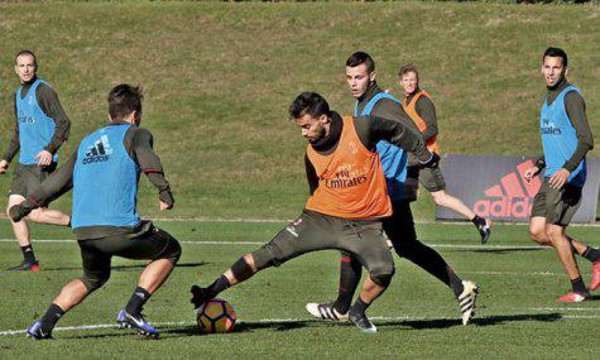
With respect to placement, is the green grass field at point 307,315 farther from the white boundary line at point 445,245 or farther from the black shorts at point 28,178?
the black shorts at point 28,178

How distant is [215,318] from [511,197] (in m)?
15.1

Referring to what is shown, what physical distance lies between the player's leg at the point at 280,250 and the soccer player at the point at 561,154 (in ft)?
9.83

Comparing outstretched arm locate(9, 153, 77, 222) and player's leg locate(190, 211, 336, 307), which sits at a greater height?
outstretched arm locate(9, 153, 77, 222)

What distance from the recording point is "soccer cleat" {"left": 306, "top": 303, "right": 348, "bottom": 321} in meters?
11.3

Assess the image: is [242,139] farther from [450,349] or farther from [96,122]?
[450,349]

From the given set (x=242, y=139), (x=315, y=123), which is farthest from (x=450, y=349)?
(x=242, y=139)

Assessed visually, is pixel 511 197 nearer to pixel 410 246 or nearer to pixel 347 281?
pixel 410 246

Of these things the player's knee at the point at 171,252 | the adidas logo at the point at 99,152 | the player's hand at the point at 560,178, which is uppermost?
the adidas logo at the point at 99,152

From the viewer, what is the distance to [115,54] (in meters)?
43.4

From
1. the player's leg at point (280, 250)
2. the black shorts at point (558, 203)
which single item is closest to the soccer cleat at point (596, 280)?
the black shorts at point (558, 203)

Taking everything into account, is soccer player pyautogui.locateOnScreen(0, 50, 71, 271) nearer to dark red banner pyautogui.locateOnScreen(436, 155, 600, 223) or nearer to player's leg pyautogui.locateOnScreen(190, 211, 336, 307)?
player's leg pyautogui.locateOnScreen(190, 211, 336, 307)

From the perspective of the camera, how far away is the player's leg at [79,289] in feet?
32.6

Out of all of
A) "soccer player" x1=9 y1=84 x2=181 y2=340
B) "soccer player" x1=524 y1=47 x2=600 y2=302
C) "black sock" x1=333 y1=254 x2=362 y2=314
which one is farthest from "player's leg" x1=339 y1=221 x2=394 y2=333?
"soccer player" x1=524 y1=47 x2=600 y2=302

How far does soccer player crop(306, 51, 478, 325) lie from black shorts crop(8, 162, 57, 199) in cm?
512
